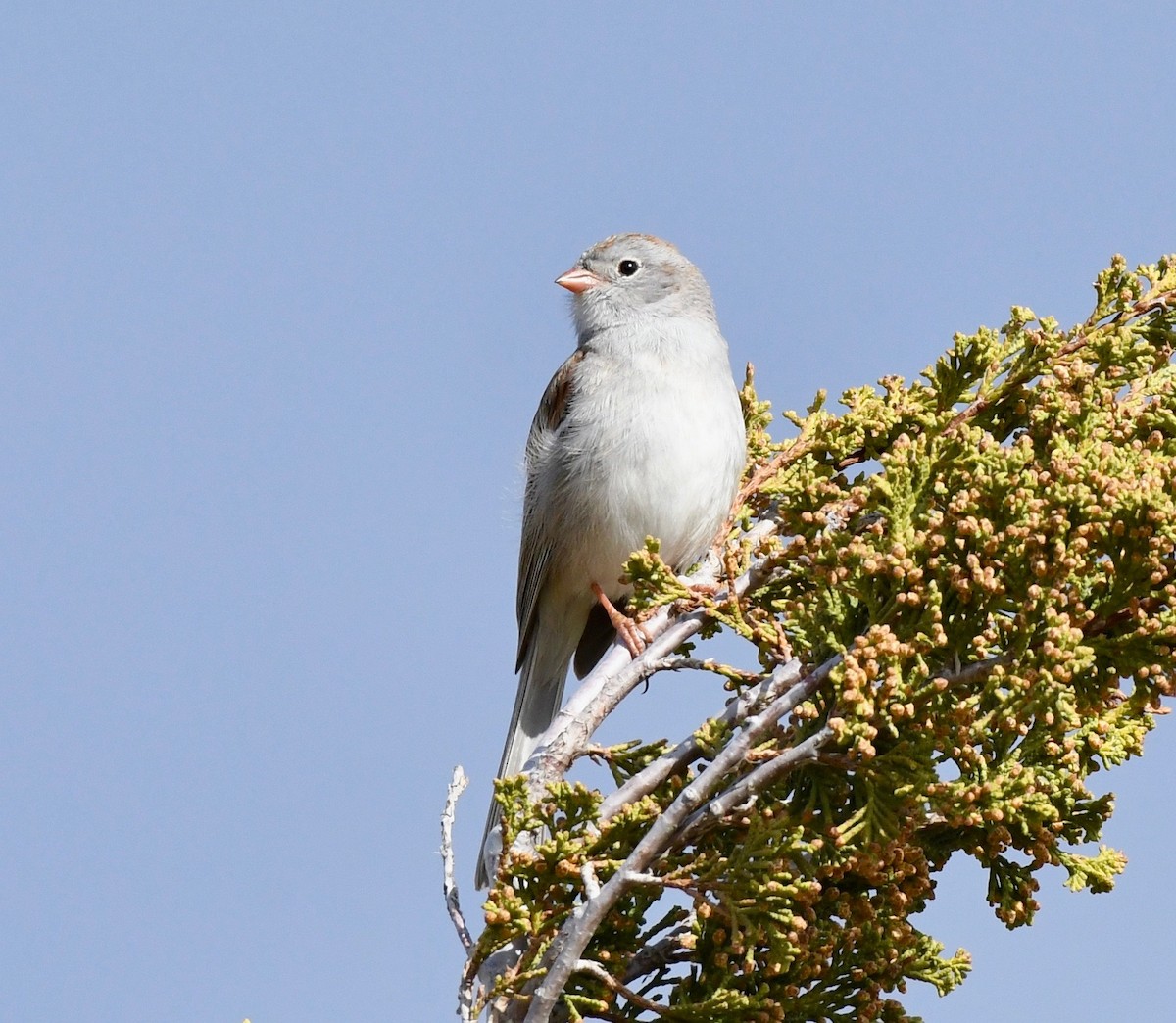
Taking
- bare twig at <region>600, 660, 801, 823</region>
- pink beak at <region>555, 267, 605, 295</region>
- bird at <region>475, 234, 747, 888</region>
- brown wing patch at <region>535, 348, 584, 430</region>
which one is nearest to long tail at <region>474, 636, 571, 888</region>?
bird at <region>475, 234, 747, 888</region>

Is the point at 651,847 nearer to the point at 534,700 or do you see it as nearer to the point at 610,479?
the point at 534,700

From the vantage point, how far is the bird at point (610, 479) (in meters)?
5.37

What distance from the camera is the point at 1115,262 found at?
14.4 feet

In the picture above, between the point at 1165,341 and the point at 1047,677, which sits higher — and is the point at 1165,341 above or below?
above

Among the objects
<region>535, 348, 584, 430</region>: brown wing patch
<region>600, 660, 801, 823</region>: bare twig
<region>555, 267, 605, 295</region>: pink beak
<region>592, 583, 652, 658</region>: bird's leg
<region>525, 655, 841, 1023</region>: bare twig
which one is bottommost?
<region>525, 655, 841, 1023</region>: bare twig

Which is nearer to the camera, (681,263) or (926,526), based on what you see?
(926,526)

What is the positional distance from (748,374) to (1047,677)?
2771mm

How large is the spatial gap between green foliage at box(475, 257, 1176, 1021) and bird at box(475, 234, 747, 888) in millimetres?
1640

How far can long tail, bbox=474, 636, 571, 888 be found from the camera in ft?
16.3

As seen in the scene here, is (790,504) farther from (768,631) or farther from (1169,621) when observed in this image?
(1169,621)

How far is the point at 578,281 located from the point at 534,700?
2.09 m

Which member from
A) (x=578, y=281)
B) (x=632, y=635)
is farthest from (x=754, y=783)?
(x=578, y=281)

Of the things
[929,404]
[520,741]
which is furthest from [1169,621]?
[520,741]

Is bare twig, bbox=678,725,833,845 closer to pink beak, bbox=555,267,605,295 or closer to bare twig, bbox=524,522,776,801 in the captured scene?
bare twig, bbox=524,522,776,801
